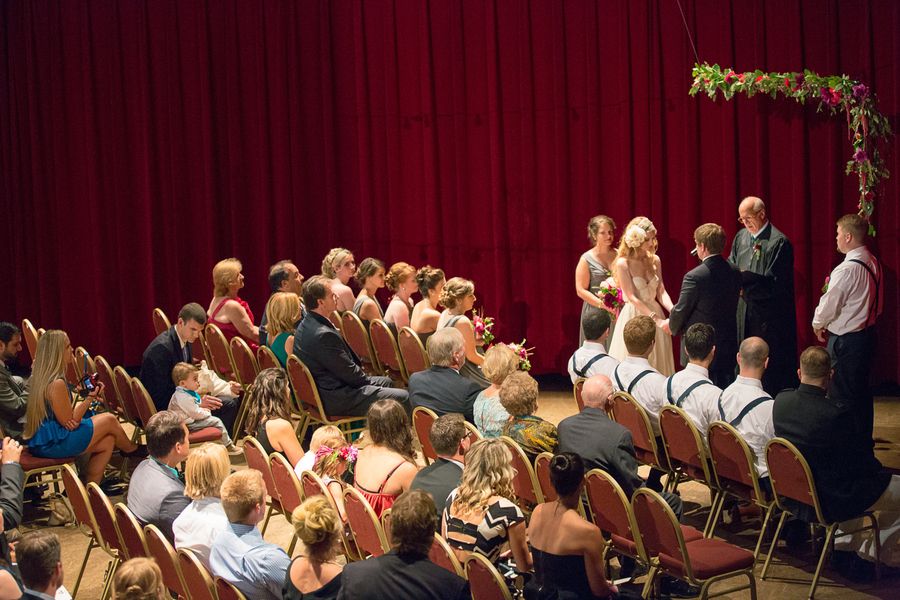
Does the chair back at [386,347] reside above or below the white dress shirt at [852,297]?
below

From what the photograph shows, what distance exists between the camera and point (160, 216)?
38.1ft

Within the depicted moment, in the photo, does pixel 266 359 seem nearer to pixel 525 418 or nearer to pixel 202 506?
pixel 525 418

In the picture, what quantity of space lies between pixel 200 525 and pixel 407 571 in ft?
4.53

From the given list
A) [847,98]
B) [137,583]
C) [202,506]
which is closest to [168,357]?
[202,506]

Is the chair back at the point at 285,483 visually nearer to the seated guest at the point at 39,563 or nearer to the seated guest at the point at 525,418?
Answer: the seated guest at the point at 525,418

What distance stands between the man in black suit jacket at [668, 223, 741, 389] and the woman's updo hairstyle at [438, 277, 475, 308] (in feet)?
5.06

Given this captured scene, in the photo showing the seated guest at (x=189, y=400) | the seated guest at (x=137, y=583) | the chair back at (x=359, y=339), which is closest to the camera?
the seated guest at (x=137, y=583)

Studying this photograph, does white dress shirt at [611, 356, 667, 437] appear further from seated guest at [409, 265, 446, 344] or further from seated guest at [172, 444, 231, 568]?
seated guest at [172, 444, 231, 568]

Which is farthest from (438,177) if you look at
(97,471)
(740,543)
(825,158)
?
(740,543)

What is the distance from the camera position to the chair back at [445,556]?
13.5 ft

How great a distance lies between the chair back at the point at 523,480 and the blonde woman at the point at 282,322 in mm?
3036

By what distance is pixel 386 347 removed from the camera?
27.8ft

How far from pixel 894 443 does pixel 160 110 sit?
8.20 metres

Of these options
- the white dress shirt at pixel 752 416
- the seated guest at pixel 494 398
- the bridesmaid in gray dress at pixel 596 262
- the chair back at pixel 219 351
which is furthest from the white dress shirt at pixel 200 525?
the bridesmaid in gray dress at pixel 596 262
